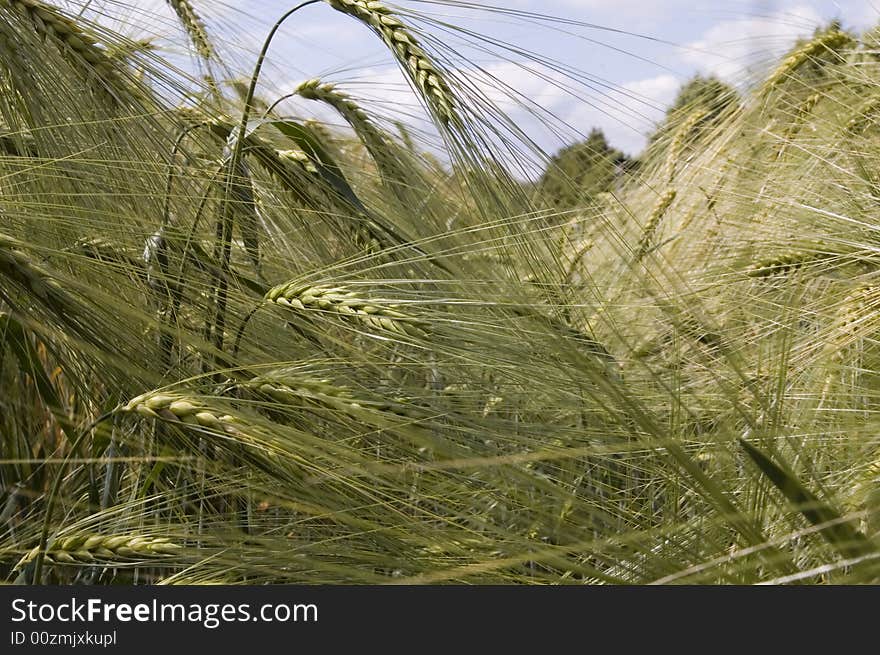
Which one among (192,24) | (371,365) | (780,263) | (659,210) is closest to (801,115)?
(659,210)

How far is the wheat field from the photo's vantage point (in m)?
0.73

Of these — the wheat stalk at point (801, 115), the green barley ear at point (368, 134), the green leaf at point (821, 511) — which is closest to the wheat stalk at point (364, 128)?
the green barley ear at point (368, 134)

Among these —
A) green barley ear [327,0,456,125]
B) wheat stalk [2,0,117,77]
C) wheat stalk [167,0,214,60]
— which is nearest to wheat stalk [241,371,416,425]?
green barley ear [327,0,456,125]

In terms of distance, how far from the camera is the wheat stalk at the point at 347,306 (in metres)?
0.81

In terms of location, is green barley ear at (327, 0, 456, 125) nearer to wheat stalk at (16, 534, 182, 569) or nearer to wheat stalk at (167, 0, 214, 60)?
wheat stalk at (16, 534, 182, 569)

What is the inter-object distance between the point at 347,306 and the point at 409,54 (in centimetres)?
33

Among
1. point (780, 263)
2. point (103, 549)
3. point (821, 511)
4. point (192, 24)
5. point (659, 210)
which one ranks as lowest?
point (821, 511)

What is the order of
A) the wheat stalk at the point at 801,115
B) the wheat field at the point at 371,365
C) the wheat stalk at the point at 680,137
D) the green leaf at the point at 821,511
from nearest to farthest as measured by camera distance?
the green leaf at the point at 821,511
the wheat field at the point at 371,365
the wheat stalk at the point at 801,115
the wheat stalk at the point at 680,137

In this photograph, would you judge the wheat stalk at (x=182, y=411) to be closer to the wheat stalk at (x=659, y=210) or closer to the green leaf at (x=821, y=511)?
the green leaf at (x=821, y=511)

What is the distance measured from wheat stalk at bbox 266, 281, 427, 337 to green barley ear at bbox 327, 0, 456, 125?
0.23 meters

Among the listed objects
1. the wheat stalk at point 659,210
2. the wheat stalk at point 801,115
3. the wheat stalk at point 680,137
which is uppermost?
the wheat stalk at point 680,137

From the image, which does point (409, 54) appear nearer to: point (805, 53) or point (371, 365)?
point (371, 365)

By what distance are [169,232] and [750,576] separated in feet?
2.31

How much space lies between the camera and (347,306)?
0.83m
